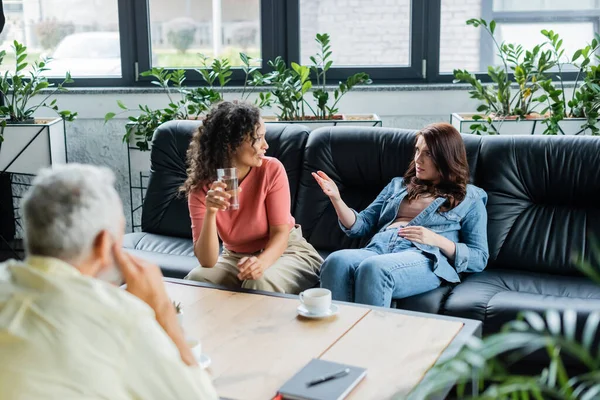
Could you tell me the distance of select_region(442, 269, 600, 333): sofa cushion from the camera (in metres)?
2.51

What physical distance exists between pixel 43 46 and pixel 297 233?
246 cm

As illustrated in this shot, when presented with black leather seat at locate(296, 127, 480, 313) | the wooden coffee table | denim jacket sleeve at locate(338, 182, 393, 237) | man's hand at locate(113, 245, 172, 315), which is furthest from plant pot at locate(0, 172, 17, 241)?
man's hand at locate(113, 245, 172, 315)

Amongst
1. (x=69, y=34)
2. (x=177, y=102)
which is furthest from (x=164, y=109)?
(x=69, y=34)

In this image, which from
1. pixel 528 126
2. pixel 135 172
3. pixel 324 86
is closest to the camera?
pixel 528 126

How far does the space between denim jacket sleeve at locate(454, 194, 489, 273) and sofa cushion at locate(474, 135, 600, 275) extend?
13 cm

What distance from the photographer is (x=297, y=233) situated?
288 centimetres

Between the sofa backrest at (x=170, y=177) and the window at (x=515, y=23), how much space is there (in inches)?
53.7

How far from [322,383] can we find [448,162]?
1379mm

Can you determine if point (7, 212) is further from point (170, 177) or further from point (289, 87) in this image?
point (289, 87)

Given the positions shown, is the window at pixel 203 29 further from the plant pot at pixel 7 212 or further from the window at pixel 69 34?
the plant pot at pixel 7 212

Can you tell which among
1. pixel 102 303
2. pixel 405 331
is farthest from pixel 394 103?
pixel 102 303

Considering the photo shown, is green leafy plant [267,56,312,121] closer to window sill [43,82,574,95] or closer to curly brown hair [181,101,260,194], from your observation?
window sill [43,82,574,95]

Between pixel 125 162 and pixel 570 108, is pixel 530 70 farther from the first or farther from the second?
pixel 125 162

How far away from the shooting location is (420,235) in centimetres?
273
